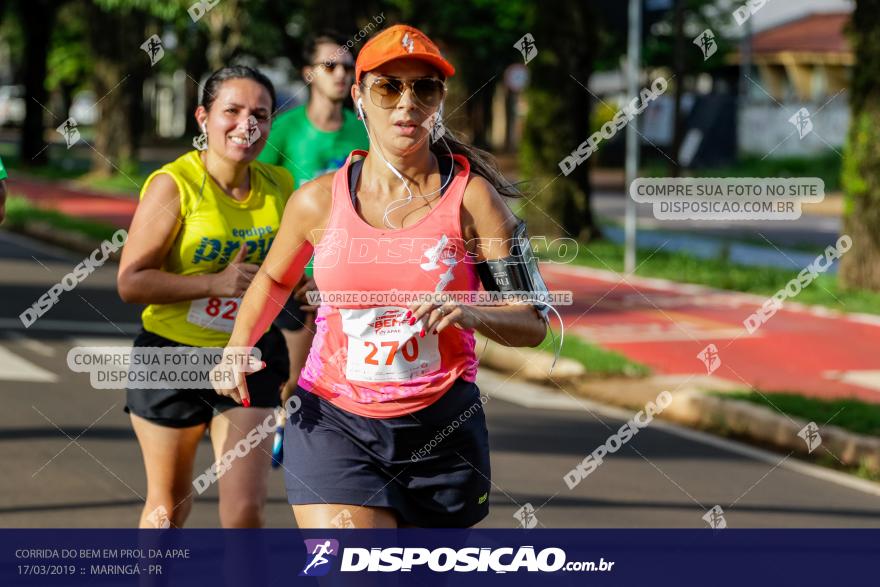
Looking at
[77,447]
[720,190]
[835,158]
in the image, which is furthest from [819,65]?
[77,447]

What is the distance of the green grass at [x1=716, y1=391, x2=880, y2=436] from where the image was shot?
29.5 feet

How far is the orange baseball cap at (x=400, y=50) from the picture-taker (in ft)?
12.6

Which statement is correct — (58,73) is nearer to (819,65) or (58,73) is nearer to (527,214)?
(819,65)

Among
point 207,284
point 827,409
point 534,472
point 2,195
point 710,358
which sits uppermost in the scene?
point 710,358

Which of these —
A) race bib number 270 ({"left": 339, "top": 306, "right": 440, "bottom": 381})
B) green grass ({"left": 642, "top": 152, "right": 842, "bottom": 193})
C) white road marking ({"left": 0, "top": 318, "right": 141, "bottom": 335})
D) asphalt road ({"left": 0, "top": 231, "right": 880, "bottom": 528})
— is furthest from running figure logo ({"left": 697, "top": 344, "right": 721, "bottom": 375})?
green grass ({"left": 642, "top": 152, "right": 842, "bottom": 193})

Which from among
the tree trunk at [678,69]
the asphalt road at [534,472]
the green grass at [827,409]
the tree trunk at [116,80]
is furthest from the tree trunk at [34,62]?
the green grass at [827,409]

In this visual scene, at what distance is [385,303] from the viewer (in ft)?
12.8

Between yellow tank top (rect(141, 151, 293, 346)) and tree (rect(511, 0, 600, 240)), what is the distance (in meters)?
14.5

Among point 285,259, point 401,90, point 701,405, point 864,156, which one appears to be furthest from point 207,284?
point 864,156

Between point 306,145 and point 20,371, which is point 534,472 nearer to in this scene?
point 306,145

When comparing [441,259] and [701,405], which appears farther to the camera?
[701,405]

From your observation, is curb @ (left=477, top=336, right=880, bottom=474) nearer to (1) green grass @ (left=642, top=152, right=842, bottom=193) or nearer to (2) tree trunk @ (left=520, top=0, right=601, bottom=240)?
(2) tree trunk @ (left=520, top=0, right=601, bottom=240)

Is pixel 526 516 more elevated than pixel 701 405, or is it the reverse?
pixel 701 405

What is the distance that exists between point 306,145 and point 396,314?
11.5ft
